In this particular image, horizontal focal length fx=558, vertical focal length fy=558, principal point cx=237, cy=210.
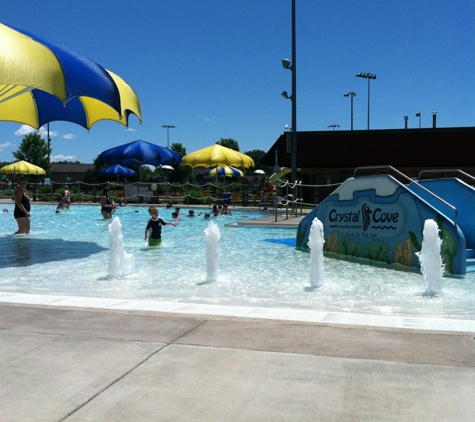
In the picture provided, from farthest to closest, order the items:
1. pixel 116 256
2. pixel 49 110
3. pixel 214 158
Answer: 1. pixel 214 158
2. pixel 49 110
3. pixel 116 256

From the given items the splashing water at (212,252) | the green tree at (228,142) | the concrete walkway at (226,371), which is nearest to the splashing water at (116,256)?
the splashing water at (212,252)

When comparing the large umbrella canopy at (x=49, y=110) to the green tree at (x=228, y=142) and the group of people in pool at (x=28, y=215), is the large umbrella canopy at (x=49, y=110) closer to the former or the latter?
the group of people in pool at (x=28, y=215)

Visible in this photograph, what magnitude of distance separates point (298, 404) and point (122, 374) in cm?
132

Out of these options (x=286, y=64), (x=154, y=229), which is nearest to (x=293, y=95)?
(x=286, y=64)

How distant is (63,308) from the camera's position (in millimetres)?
6113

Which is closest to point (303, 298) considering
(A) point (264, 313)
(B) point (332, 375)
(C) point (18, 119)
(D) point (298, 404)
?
(A) point (264, 313)

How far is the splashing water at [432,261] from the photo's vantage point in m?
8.13

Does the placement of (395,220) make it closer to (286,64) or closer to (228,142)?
(286,64)

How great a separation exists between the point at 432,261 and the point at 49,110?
12921mm

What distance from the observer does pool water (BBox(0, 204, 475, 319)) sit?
7.57 meters

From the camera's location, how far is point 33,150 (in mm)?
64750

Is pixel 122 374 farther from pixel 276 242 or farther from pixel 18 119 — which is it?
pixel 18 119

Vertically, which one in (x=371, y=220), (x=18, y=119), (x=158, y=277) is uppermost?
(x=18, y=119)

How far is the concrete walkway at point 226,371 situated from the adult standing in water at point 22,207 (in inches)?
433
